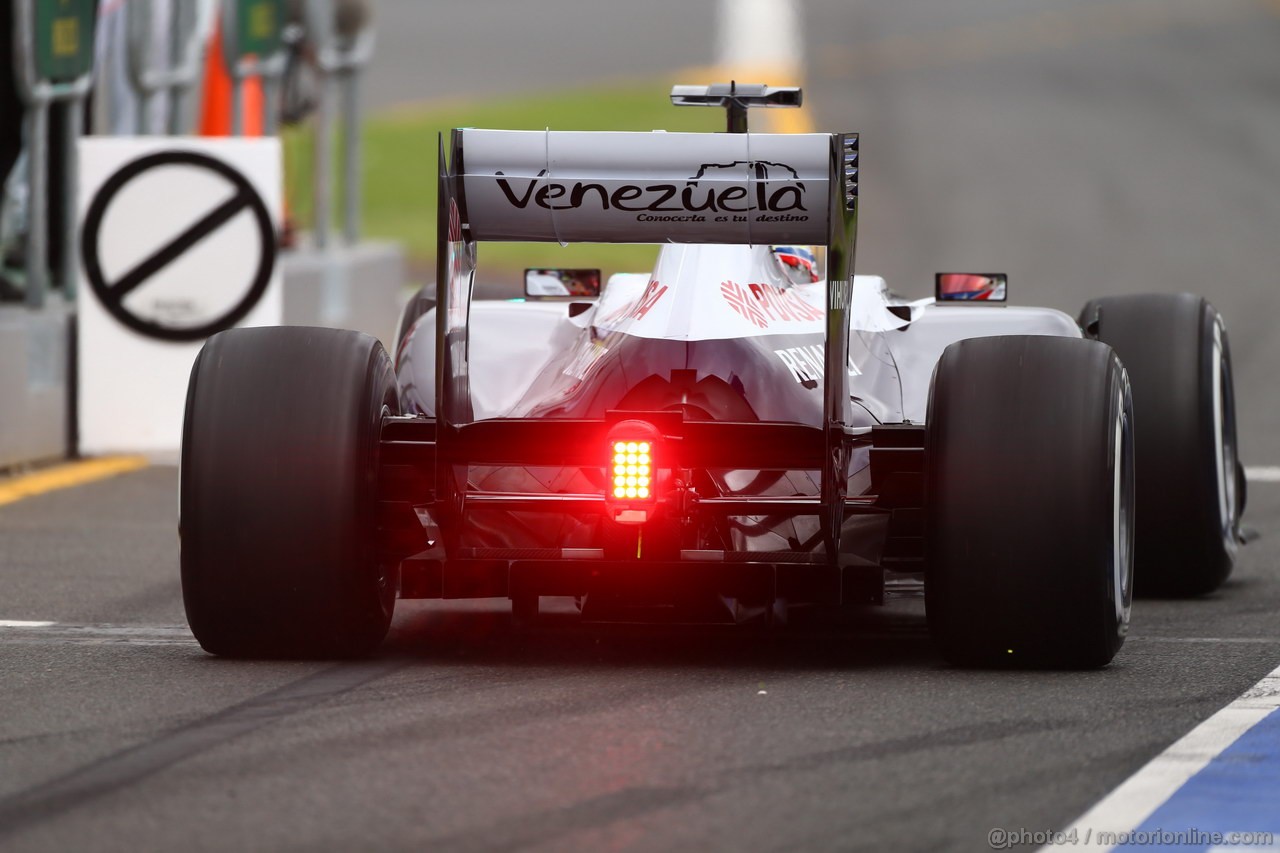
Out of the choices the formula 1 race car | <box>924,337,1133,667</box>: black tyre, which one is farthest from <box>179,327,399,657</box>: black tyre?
<box>924,337,1133,667</box>: black tyre

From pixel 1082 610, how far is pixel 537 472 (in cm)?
156

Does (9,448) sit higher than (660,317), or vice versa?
(660,317)

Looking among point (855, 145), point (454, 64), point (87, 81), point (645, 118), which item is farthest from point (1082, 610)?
point (454, 64)

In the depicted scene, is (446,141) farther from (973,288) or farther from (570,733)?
(570,733)

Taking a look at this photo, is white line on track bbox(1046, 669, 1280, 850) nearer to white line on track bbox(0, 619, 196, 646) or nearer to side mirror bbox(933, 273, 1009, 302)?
side mirror bbox(933, 273, 1009, 302)

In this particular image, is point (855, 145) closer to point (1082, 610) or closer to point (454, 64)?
point (1082, 610)

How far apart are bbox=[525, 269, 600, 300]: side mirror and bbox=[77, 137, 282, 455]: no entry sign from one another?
14.5 feet

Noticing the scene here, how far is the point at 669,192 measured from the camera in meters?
6.30

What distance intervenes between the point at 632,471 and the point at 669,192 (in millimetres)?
743

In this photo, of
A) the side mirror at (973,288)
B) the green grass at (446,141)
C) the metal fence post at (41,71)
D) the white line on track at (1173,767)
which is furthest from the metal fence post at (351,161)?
the white line on track at (1173,767)

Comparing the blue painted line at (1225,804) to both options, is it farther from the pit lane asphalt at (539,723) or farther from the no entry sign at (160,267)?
the no entry sign at (160,267)

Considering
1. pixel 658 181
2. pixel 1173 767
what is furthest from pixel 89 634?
Result: pixel 1173 767

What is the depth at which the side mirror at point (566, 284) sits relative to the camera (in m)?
7.97

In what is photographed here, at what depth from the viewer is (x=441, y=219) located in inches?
238
